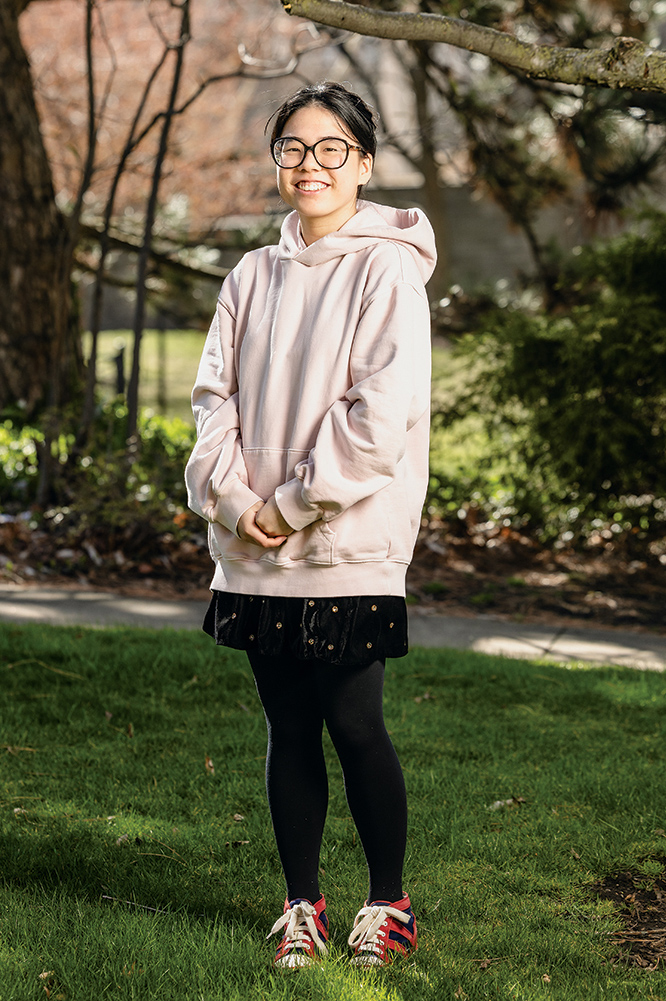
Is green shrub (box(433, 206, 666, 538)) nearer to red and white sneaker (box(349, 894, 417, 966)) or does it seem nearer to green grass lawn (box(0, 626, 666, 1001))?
green grass lawn (box(0, 626, 666, 1001))

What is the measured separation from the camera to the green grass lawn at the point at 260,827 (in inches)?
86.6

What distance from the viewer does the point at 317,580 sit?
2098mm

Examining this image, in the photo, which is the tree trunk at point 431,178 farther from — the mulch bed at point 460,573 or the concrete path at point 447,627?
the concrete path at point 447,627

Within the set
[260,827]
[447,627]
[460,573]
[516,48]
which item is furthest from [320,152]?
[460,573]

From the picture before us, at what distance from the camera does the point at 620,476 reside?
20.0 feet

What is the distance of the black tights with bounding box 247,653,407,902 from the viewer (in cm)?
214

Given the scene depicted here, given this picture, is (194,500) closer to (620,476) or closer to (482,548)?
(620,476)

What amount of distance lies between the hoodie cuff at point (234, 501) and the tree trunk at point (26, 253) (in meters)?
5.86

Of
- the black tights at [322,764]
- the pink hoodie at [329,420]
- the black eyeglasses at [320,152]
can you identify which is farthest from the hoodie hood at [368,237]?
the black tights at [322,764]

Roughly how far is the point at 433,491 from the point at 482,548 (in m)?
0.55

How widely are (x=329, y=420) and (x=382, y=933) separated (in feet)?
3.60

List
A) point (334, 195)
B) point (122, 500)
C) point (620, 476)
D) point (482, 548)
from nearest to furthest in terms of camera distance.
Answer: point (334, 195), point (620, 476), point (122, 500), point (482, 548)

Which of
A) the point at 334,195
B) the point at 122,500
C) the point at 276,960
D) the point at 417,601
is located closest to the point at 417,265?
the point at 334,195

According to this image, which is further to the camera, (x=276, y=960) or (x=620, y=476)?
(x=620, y=476)
